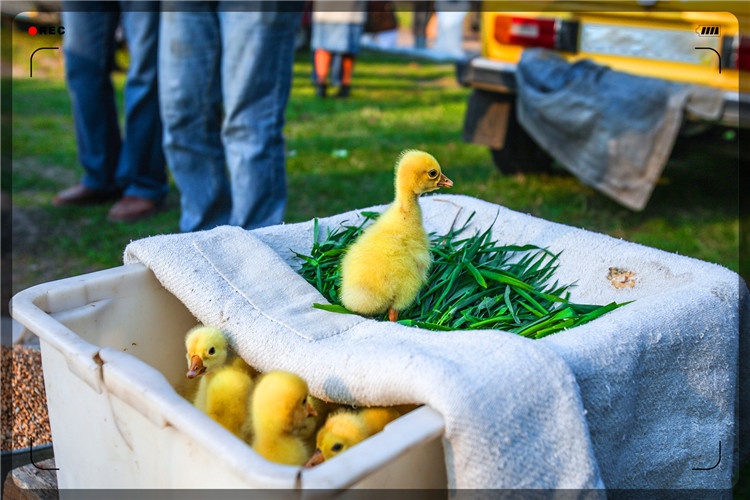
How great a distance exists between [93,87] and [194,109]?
4.12ft

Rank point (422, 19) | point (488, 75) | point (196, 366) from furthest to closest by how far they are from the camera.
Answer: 1. point (422, 19)
2. point (488, 75)
3. point (196, 366)

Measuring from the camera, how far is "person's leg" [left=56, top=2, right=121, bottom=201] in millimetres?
3918

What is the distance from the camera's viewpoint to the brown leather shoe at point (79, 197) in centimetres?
423

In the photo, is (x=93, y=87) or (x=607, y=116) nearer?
(x=607, y=116)

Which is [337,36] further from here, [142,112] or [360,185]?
[142,112]

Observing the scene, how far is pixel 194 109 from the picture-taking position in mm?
3096

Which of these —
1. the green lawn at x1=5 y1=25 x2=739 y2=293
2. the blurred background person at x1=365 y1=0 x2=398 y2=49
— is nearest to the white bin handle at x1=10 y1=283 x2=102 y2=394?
the green lawn at x1=5 y1=25 x2=739 y2=293

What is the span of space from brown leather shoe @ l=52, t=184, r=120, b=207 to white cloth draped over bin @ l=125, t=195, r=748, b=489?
8.75 feet

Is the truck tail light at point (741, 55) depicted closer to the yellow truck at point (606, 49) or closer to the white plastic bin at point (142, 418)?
the yellow truck at point (606, 49)

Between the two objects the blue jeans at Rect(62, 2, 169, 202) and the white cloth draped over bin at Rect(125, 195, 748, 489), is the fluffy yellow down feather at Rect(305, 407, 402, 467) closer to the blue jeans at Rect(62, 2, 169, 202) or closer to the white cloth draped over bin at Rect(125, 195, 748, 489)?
the white cloth draped over bin at Rect(125, 195, 748, 489)

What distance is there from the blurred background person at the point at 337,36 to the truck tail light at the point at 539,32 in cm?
322

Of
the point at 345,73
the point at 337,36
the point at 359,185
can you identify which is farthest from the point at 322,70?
the point at 359,185

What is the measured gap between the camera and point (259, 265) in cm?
171

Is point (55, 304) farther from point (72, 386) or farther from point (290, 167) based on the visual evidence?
point (290, 167)
